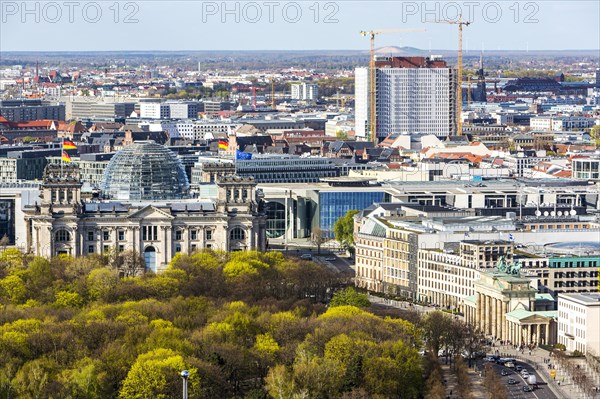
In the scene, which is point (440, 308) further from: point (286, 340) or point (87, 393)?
point (87, 393)

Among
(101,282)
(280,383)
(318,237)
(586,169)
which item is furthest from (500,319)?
(586,169)

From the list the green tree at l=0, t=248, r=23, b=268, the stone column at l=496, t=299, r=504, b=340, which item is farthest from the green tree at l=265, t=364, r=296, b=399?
the green tree at l=0, t=248, r=23, b=268

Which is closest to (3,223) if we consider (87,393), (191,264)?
(191,264)

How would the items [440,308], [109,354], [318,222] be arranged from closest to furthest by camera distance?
[109,354] < [440,308] < [318,222]

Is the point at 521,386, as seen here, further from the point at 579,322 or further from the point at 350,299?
the point at 350,299

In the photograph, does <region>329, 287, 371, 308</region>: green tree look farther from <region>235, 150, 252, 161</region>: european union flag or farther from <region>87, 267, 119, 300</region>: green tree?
<region>235, 150, 252, 161</region>: european union flag

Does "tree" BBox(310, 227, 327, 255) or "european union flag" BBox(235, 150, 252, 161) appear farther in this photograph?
"european union flag" BBox(235, 150, 252, 161)
